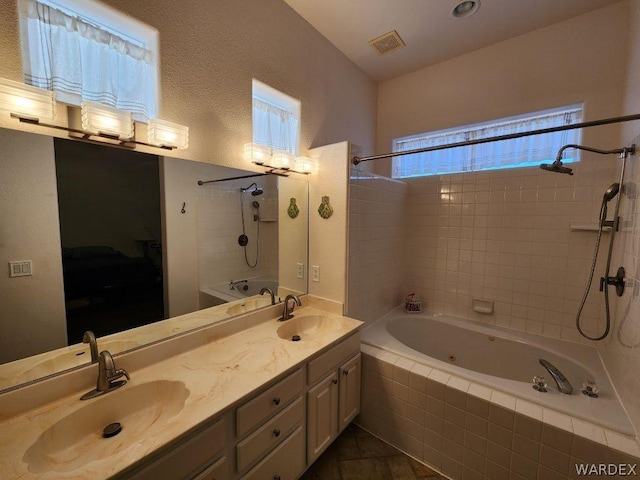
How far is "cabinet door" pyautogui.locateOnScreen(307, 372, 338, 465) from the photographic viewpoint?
145cm

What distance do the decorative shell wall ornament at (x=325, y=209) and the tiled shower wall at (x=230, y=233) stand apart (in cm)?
35

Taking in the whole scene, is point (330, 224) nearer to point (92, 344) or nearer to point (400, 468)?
point (92, 344)

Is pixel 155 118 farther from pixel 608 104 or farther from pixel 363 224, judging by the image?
pixel 608 104

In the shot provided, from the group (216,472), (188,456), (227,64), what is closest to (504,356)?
(216,472)

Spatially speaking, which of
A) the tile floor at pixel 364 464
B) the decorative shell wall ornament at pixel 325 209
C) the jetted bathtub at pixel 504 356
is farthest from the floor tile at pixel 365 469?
the decorative shell wall ornament at pixel 325 209

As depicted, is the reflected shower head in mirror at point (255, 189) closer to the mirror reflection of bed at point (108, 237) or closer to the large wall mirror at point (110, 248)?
the large wall mirror at point (110, 248)

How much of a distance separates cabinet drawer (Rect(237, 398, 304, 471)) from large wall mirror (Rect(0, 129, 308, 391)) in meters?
0.63

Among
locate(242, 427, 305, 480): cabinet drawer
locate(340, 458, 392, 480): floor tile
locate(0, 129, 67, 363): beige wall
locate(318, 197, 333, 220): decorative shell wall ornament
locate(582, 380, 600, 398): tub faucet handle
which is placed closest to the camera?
locate(0, 129, 67, 363): beige wall

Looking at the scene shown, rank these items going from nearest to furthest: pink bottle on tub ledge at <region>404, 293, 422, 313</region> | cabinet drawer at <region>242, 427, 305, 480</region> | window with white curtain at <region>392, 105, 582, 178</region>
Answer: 1. cabinet drawer at <region>242, 427, 305, 480</region>
2. window with white curtain at <region>392, 105, 582, 178</region>
3. pink bottle on tub ledge at <region>404, 293, 422, 313</region>

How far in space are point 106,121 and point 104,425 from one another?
119cm

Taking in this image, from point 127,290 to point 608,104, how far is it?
328 cm

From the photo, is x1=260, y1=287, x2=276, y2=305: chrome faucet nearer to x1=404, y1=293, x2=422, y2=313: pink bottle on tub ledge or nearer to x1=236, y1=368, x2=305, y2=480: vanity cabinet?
x1=236, y1=368, x2=305, y2=480: vanity cabinet

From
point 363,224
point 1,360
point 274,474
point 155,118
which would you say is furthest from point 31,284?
point 363,224

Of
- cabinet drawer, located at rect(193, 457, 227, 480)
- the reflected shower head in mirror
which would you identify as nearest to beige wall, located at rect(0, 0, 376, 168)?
the reflected shower head in mirror
